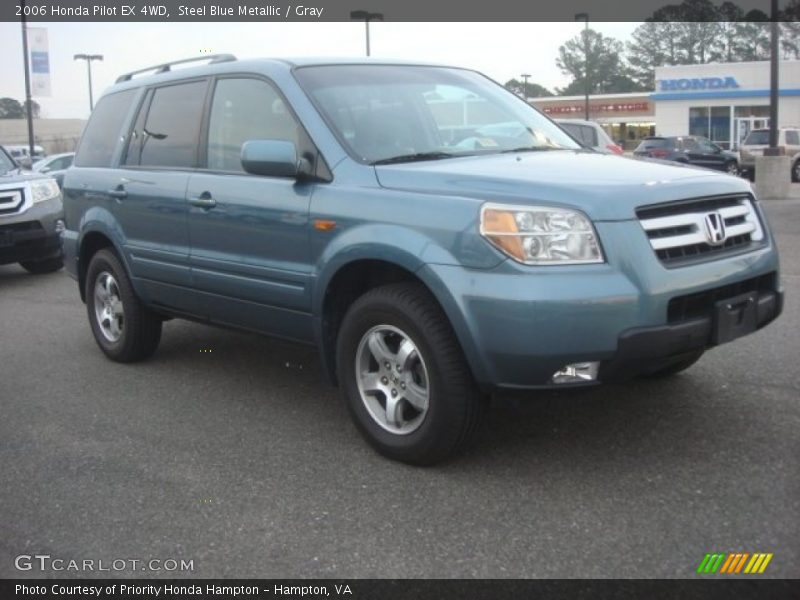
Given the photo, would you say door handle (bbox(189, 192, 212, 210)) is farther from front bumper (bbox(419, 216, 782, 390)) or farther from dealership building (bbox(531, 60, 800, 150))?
dealership building (bbox(531, 60, 800, 150))

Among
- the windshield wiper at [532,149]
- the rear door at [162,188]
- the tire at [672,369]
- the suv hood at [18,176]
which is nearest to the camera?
the windshield wiper at [532,149]

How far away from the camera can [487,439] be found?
4250mm

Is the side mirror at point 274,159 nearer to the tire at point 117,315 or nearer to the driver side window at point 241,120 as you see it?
the driver side window at point 241,120

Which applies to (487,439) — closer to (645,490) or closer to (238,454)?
(645,490)

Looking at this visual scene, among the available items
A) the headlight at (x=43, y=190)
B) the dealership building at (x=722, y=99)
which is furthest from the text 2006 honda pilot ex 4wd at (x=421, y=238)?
the dealership building at (x=722, y=99)

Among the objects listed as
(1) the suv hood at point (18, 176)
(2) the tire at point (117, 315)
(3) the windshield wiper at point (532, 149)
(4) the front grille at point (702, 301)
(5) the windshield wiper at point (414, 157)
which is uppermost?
(3) the windshield wiper at point (532, 149)

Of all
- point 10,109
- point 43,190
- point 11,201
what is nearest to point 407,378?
point 11,201

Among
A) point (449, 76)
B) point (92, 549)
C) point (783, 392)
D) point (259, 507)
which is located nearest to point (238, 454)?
point (259, 507)

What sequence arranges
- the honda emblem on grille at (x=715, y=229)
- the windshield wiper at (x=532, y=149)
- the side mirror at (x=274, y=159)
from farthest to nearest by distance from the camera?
the windshield wiper at (x=532, y=149)
the side mirror at (x=274, y=159)
the honda emblem on grille at (x=715, y=229)

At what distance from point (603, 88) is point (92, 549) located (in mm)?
104895

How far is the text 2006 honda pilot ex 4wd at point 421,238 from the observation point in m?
3.42

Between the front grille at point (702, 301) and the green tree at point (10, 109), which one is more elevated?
the green tree at point (10, 109)

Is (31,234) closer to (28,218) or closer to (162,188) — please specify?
(28,218)

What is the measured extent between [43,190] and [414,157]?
24.9ft
